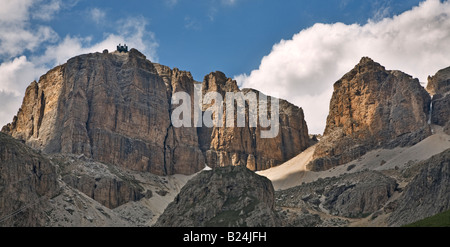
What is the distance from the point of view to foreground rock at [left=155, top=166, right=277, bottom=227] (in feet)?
489

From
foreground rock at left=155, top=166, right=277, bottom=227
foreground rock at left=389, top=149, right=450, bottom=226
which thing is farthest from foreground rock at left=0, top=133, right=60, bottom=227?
foreground rock at left=389, top=149, right=450, bottom=226

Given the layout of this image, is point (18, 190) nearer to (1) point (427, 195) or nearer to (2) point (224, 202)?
(2) point (224, 202)

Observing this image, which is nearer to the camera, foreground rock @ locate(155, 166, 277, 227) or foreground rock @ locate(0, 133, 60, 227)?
foreground rock @ locate(155, 166, 277, 227)

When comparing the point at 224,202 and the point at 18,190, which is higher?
the point at 18,190

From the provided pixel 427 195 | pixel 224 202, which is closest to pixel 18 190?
pixel 224 202

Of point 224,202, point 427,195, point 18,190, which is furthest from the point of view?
point 427,195

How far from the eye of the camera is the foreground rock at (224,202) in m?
149

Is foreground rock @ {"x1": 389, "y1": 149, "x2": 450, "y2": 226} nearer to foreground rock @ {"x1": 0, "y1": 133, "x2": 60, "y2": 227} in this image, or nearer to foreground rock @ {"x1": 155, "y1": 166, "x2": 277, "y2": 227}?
foreground rock @ {"x1": 155, "y1": 166, "x2": 277, "y2": 227}

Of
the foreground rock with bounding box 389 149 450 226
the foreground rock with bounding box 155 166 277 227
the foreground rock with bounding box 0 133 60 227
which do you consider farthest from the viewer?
the foreground rock with bounding box 389 149 450 226

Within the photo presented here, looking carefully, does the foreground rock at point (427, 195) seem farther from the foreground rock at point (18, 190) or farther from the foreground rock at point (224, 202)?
the foreground rock at point (18, 190)

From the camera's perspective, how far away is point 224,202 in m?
159
